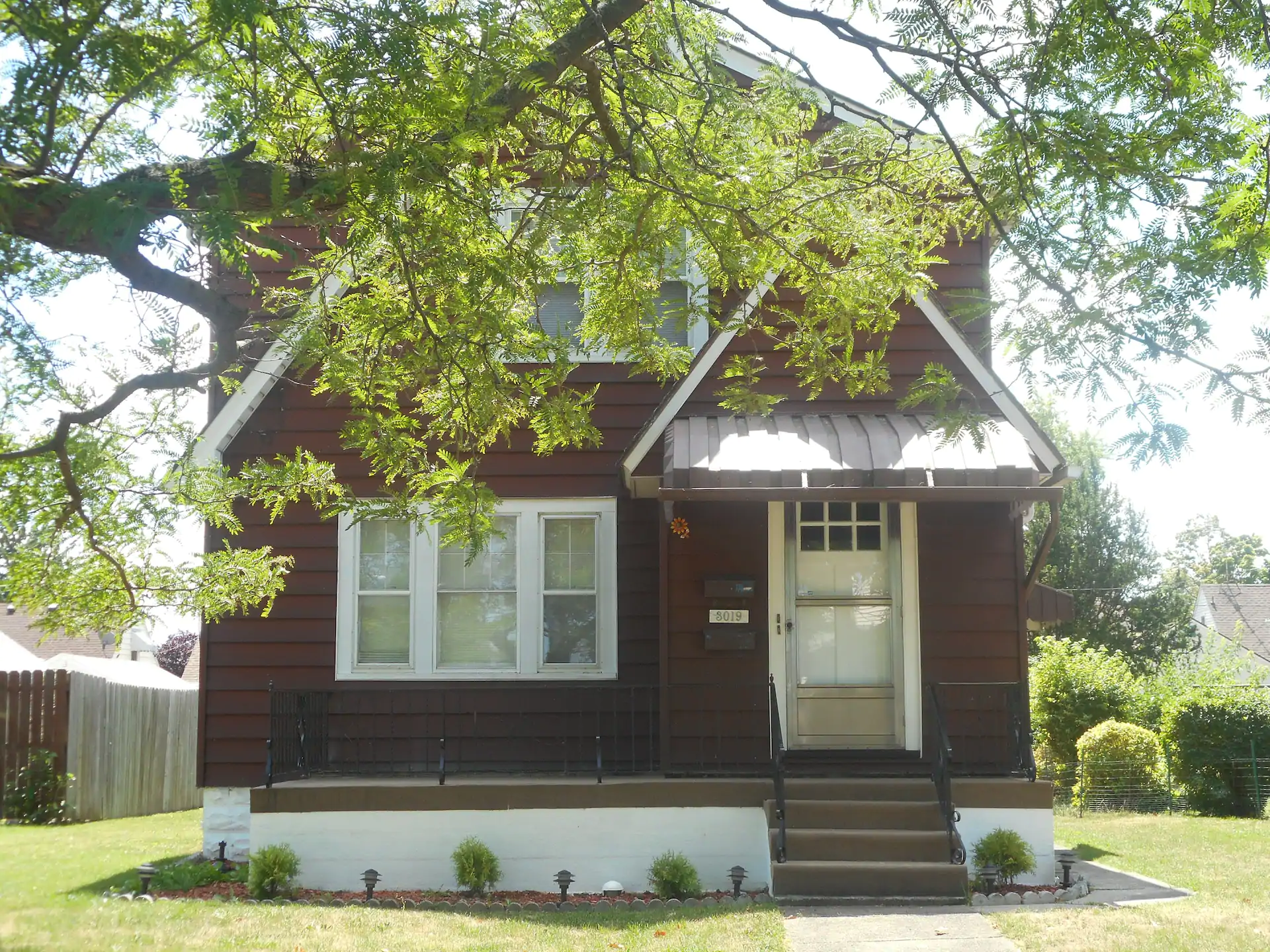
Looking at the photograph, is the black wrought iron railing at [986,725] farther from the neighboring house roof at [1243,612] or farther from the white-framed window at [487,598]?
the neighboring house roof at [1243,612]

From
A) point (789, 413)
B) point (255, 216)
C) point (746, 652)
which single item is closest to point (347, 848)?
point (746, 652)

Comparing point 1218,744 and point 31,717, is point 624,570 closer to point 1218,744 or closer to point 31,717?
point 31,717

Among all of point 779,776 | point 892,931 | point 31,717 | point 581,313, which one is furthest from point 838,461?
point 31,717

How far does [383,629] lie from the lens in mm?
11328

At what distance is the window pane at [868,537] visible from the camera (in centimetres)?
1080

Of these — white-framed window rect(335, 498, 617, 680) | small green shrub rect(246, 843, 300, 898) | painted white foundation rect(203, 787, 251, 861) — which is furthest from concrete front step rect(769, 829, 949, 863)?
painted white foundation rect(203, 787, 251, 861)

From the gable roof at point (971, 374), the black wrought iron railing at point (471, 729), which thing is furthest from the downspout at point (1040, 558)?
the black wrought iron railing at point (471, 729)

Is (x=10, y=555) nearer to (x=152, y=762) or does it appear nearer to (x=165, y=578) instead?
(x=165, y=578)

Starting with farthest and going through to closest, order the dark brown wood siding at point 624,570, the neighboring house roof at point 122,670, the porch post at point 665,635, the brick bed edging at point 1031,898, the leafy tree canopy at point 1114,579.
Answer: the leafy tree canopy at point 1114,579 → the neighboring house roof at point 122,670 → the dark brown wood siding at point 624,570 → the porch post at point 665,635 → the brick bed edging at point 1031,898

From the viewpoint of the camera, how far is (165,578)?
8039 mm

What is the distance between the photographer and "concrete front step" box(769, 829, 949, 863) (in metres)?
8.77

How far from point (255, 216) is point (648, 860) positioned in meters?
6.20

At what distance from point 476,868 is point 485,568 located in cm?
285

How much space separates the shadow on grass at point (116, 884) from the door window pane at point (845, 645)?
559 cm
